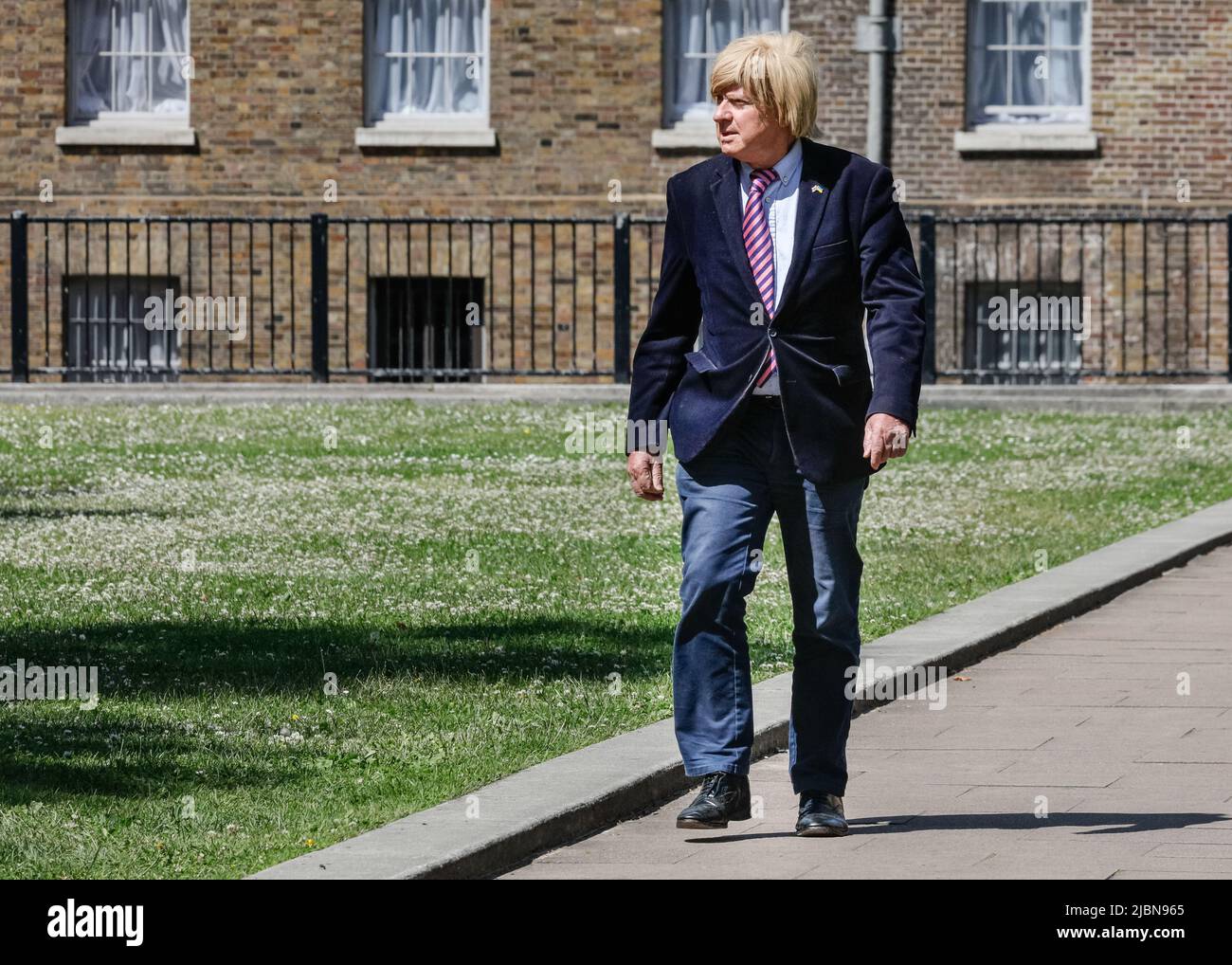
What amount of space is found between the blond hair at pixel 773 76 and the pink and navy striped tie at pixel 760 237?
7.4 inches

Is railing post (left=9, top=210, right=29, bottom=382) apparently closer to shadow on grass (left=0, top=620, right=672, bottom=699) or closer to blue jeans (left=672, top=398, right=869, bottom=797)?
shadow on grass (left=0, top=620, right=672, bottom=699)

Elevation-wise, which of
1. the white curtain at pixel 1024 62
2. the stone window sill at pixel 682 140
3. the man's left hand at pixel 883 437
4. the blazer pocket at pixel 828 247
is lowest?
the man's left hand at pixel 883 437

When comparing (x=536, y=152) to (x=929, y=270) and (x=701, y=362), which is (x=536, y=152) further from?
(x=701, y=362)

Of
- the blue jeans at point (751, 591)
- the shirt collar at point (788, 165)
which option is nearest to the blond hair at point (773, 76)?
the shirt collar at point (788, 165)

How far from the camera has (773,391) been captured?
5801 mm

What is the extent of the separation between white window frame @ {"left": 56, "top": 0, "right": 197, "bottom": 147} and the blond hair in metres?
17.7

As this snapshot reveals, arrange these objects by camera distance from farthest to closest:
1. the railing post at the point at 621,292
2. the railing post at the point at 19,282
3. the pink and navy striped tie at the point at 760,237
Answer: the railing post at the point at 621,292
the railing post at the point at 19,282
the pink and navy striped tie at the point at 760,237

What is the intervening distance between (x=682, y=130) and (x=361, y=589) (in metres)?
13.5

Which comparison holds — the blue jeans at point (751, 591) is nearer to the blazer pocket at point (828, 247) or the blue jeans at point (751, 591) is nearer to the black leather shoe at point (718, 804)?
the black leather shoe at point (718, 804)

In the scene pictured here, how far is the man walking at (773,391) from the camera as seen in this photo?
18.9 feet

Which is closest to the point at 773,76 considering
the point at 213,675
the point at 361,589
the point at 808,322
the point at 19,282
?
the point at 808,322
